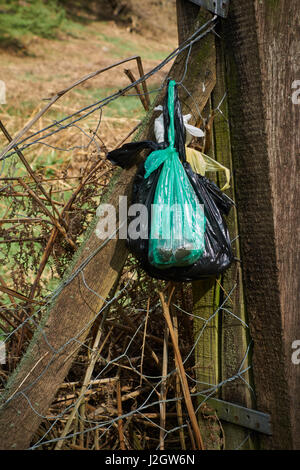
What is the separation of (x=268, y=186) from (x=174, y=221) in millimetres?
394

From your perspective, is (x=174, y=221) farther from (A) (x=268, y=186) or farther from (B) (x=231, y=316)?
(B) (x=231, y=316)

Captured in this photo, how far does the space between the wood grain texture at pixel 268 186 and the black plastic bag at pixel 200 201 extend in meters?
0.13

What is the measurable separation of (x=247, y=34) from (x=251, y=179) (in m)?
0.52

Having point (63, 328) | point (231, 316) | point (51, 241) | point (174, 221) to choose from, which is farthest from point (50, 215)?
point (231, 316)

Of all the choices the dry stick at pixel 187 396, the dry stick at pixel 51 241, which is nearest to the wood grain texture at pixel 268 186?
the dry stick at pixel 187 396

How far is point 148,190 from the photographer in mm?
1723

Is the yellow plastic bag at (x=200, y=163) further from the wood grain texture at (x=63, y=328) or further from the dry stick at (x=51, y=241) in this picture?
the dry stick at (x=51, y=241)

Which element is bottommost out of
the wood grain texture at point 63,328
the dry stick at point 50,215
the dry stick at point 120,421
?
the dry stick at point 120,421

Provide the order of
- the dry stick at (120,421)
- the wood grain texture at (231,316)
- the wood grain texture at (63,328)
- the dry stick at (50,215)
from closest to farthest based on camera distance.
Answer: the wood grain texture at (63,328)
the wood grain texture at (231,316)
the dry stick at (120,421)
the dry stick at (50,215)

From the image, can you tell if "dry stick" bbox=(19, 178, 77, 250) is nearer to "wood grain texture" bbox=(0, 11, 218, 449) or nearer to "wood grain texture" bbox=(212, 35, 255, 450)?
"wood grain texture" bbox=(0, 11, 218, 449)

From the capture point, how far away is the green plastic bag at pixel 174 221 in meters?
1.63
